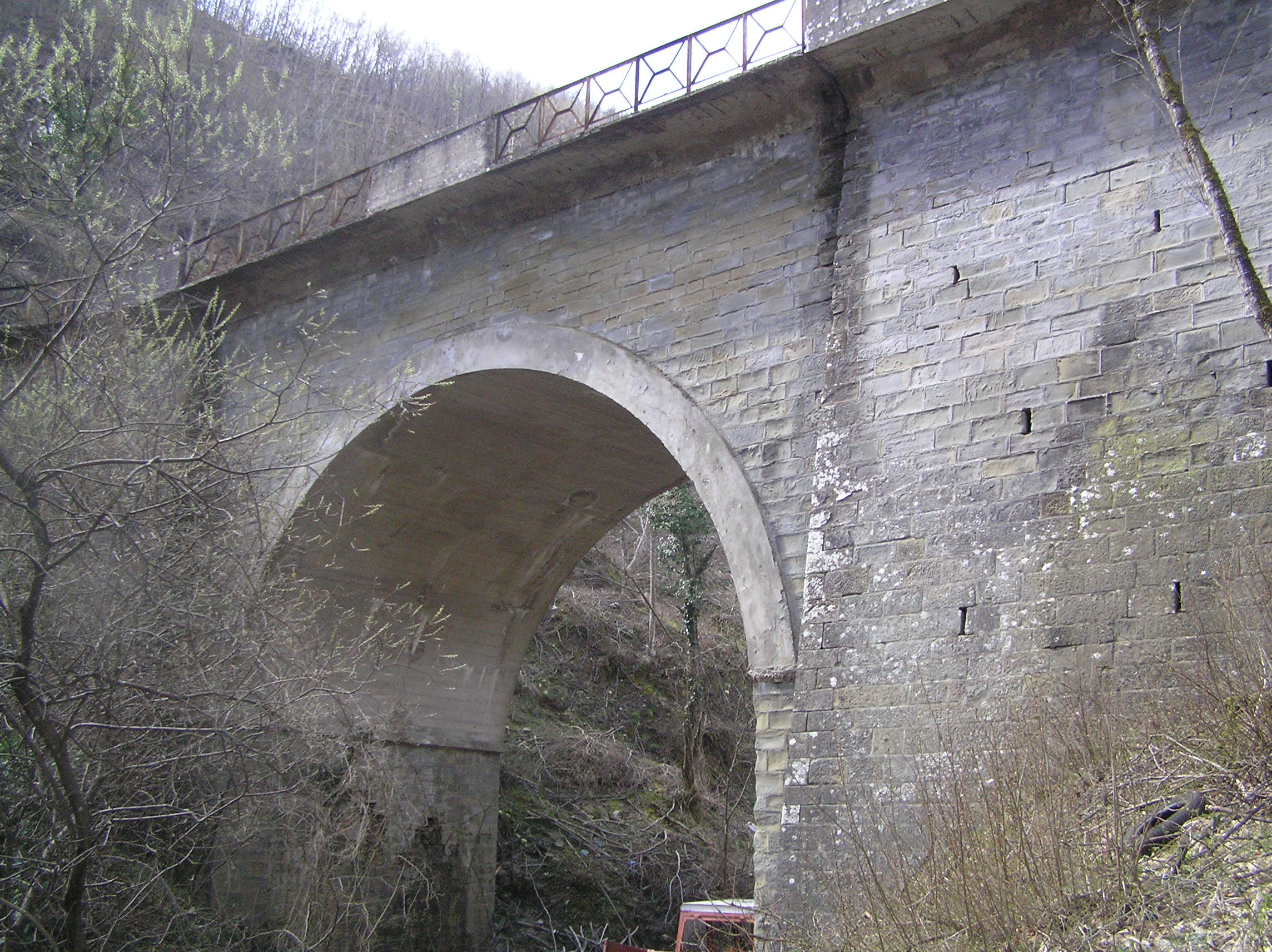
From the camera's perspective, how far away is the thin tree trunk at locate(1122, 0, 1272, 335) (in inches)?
198

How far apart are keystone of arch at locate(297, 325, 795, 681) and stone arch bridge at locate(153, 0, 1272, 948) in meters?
0.02

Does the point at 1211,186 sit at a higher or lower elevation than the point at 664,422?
higher

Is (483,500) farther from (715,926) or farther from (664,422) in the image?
(715,926)

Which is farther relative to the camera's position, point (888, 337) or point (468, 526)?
point (468, 526)

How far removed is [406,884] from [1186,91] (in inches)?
331

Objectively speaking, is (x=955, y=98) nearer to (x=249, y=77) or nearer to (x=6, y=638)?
(x=6, y=638)

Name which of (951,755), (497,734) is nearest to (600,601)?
(497,734)

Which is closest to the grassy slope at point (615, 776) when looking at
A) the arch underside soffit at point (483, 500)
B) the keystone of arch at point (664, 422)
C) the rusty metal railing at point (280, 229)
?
the arch underside soffit at point (483, 500)

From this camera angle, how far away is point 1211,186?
519 cm

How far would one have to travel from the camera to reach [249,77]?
91.8 ft

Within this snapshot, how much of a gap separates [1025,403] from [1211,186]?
1.36 metres

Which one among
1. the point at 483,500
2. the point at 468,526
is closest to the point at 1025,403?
the point at 483,500

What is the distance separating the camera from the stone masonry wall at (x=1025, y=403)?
5.54m

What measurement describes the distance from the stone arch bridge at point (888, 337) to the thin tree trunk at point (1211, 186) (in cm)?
57
